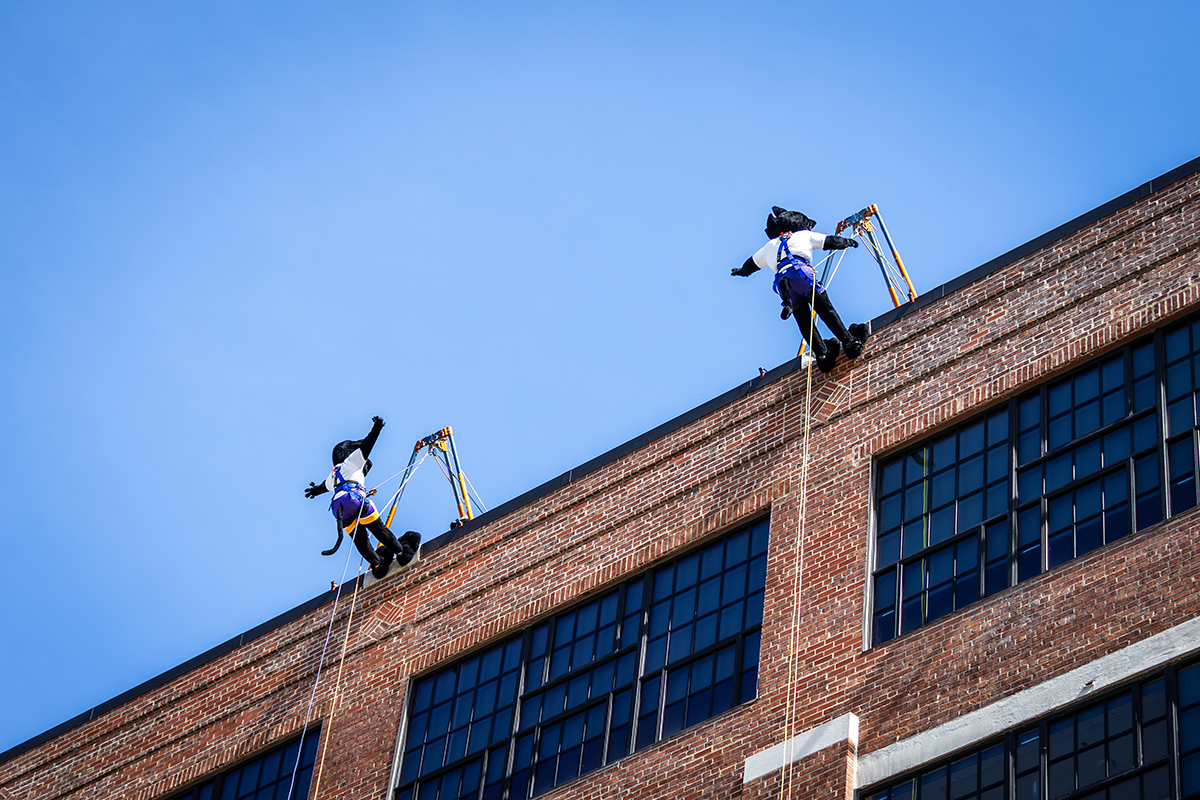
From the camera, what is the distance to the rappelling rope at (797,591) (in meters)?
20.8

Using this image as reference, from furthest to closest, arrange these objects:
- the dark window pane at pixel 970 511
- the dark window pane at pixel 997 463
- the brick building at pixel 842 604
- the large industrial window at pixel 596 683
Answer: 1. the large industrial window at pixel 596 683
2. the dark window pane at pixel 997 463
3. the dark window pane at pixel 970 511
4. the brick building at pixel 842 604

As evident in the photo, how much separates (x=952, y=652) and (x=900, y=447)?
338 centimetres

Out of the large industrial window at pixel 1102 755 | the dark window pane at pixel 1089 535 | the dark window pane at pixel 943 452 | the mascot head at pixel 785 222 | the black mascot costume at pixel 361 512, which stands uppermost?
the mascot head at pixel 785 222

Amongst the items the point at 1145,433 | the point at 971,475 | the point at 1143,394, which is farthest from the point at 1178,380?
the point at 971,475

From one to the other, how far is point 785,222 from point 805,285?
1.00 m

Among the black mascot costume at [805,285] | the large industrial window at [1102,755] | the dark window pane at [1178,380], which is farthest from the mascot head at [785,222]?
the large industrial window at [1102,755]

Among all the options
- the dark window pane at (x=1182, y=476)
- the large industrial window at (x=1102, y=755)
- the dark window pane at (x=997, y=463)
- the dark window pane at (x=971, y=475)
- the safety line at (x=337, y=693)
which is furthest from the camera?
the safety line at (x=337, y=693)

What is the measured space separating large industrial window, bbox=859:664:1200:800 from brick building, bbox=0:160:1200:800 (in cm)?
3

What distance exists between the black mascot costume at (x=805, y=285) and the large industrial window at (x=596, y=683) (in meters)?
2.46

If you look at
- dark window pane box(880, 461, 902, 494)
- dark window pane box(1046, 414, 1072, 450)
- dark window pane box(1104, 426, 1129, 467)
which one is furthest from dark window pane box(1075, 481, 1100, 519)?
dark window pane box(880, 461, 902, 494)

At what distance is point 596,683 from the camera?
2367cm

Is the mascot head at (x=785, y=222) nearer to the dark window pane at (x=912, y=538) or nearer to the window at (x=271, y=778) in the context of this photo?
the dark window pane at (x=912, y=538)

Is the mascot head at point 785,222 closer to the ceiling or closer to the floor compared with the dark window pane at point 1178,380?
closer to the ceiling

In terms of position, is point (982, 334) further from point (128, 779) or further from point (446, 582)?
point (128, 779)
